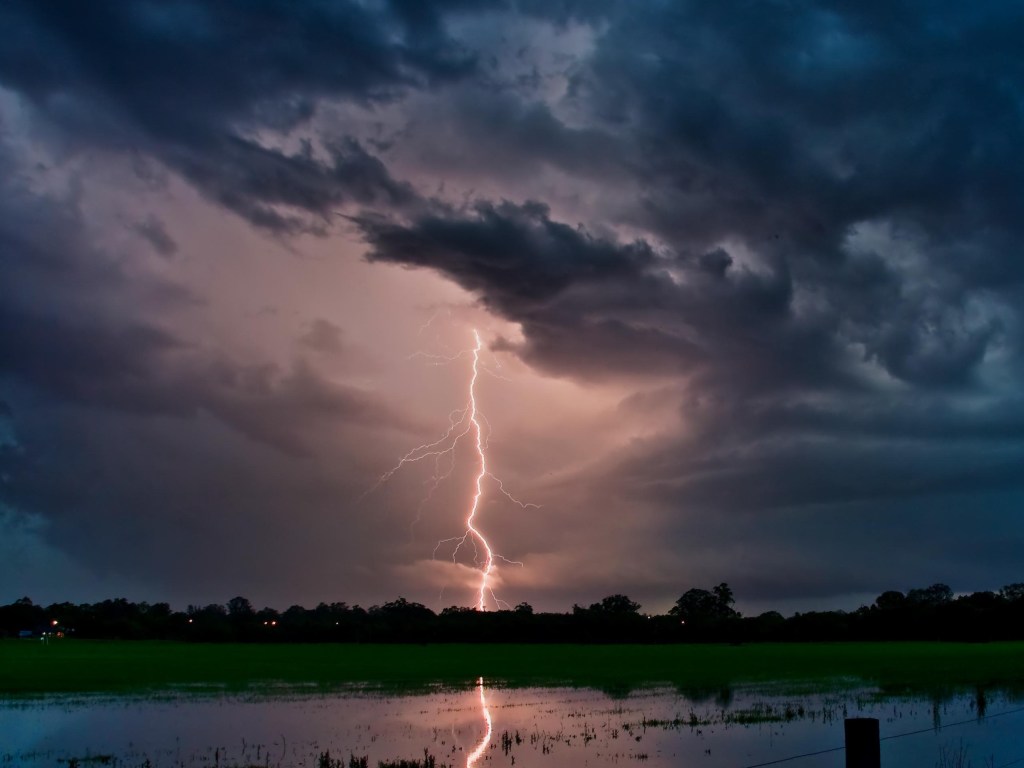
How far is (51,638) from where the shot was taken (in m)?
149

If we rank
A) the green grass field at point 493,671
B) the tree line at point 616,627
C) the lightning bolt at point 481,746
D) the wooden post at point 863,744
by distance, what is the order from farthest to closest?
the tree line at point 616,627 < the green grass field at point 493,671 < the lightning bolt at point 481,746 < the wooden post at point 863,744

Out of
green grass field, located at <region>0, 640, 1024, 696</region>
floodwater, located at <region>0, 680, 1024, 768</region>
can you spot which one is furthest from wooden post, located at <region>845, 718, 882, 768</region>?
green grass field, located at <region>0, 640, 1024, 696</region>

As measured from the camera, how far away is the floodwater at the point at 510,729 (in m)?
25.5

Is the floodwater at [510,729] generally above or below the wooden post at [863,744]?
below

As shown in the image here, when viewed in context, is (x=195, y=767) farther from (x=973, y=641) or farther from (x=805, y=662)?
(x=973, y=641)

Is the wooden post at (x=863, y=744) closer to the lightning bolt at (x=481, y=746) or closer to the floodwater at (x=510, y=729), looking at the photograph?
the floodwater at (x=510, y=729)

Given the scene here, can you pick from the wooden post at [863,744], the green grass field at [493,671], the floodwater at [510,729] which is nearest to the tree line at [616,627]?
the green grass field at [493,671]

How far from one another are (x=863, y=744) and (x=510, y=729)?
26082mm

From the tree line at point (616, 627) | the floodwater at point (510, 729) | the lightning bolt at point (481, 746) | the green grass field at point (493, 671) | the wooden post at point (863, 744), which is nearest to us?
the wooden post at point (863, 744)

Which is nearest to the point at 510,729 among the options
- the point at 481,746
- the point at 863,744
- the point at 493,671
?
the point at 481,746

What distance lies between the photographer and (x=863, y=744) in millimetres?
7469

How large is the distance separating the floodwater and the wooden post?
15.7m

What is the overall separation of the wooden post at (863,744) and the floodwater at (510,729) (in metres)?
15.7

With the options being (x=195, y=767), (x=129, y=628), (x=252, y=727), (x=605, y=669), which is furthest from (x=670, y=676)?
(x=129, y=628)
